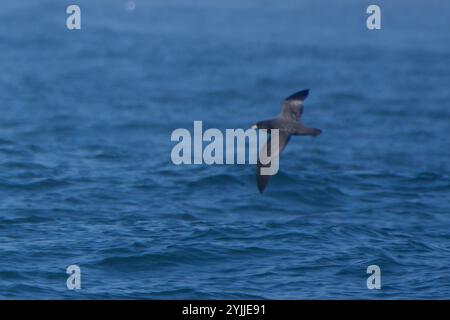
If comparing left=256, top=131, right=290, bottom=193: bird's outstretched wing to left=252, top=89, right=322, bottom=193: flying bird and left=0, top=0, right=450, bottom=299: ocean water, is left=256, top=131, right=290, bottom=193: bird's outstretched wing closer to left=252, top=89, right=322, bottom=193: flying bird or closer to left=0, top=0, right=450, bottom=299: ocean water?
left=252, top=89, right=322, bottom=193: flying bird

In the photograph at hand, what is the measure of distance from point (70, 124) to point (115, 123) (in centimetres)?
134

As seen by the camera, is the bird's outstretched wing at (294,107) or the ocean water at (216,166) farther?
the bird's outstretched wing at (294,107)

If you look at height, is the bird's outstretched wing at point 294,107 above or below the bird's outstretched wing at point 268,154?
above

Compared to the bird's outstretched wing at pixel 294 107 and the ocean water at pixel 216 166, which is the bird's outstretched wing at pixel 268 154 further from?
the ocean water at pixel 216 166

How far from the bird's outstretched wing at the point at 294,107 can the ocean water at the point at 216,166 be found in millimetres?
2362

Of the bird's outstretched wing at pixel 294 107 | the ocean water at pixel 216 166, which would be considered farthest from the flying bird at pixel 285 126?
the ocean water at pixel 216 166

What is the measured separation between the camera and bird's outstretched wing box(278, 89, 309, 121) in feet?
55.0

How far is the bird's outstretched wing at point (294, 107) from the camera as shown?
1677 centimetres

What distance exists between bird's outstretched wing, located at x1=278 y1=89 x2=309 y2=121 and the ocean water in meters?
2.36

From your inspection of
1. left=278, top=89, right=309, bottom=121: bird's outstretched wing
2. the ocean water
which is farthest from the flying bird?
the ocean water

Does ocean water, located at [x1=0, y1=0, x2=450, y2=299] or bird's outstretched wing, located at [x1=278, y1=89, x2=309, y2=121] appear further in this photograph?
bird's outstretched wing, located at [x1=278, y1=89, x2=309, y2=121]

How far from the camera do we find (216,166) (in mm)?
23703

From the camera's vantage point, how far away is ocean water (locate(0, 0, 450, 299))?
53.8 ft

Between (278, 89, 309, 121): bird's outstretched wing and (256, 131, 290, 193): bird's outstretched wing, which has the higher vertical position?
(278, 89, 309, 121): bird's outstretched wing
